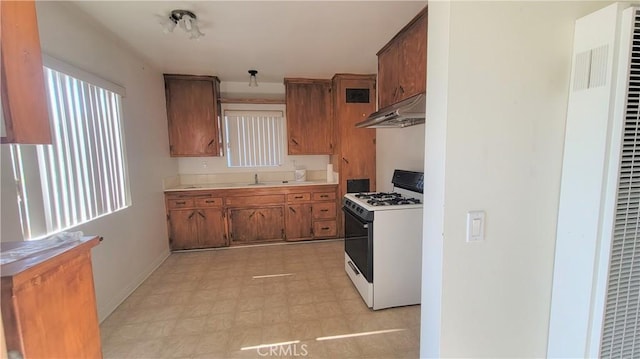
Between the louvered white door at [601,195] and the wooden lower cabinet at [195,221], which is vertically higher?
the louvered white door at [601,195]

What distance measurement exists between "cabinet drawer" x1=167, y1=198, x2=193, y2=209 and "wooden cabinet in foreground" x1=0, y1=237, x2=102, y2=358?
2.75 m

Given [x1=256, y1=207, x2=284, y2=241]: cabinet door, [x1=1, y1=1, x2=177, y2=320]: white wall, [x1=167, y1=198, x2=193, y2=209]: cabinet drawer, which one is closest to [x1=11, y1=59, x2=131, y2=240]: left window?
[x1=1, y1=1, x2=177, y2=320]: white wall

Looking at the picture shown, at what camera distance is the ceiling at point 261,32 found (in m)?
1.96

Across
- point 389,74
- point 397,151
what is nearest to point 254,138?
point 397,151

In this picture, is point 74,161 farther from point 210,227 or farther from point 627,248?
point 627,248

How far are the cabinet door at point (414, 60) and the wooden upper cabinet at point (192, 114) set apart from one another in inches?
111

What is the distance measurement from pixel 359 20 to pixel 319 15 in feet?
1.14

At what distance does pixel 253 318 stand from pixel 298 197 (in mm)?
2058

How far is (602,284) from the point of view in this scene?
1079 mm

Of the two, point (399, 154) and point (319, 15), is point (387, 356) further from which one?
point (319, 15)

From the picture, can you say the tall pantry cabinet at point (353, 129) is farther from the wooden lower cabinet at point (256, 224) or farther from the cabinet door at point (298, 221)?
the wooden lower cabinet at point (256, 224)

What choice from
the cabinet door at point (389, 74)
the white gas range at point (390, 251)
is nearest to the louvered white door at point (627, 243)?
the white gas range at point (390, 251)

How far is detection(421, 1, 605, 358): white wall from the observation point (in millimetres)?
1070

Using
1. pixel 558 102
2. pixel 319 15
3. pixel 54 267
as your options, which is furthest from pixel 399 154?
pixel 54 267
